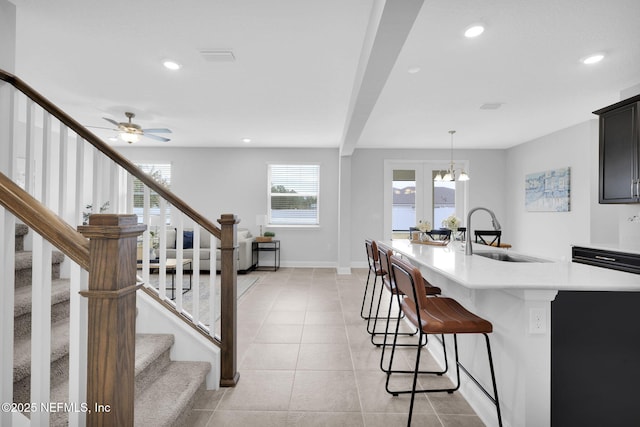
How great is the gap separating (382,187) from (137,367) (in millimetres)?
6342

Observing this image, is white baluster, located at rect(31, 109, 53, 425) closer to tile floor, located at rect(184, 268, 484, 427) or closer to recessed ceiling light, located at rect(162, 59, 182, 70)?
tile floor, located at rect(184, 268, 484, 427)

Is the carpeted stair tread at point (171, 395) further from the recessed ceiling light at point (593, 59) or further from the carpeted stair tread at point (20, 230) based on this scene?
the recessed ceiling light at point (593, 59)

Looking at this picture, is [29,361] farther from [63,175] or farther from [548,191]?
[548,191]

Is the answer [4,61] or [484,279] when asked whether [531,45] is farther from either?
[4,61]

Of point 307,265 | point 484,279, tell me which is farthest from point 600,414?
point 307,265

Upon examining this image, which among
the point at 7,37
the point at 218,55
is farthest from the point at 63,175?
the point at 218,55

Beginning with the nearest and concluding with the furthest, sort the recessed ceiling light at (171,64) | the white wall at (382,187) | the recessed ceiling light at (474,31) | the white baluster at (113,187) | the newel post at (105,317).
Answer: the newel post at (105,317)
the white baluster at (113,187)
the recessed ceiling light at (474,31)
the recessed ceiling light at (171,64)
the white wall at (382,187)

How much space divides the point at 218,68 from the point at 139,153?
201 inches

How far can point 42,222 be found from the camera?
892 millimetres

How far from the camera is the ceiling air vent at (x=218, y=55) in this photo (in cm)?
307

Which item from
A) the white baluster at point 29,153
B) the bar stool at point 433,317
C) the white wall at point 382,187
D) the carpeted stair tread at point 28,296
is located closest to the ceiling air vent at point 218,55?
the white baluster at point 29,153

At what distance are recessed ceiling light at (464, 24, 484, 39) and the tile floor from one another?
105 inches

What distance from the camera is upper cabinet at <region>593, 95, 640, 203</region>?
3.38 m

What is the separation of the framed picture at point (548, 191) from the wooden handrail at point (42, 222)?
669 centimetres
